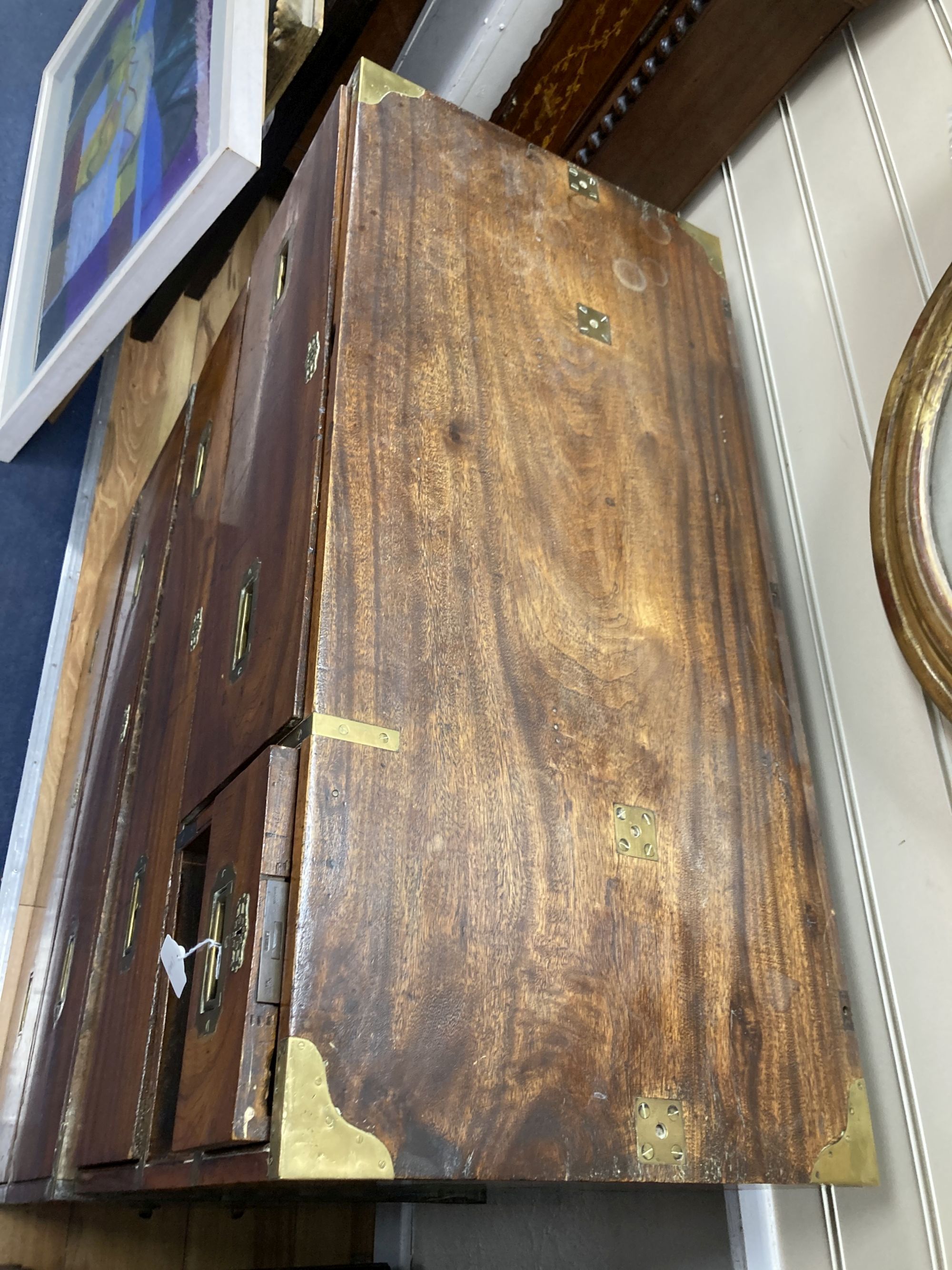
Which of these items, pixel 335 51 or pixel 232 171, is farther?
pixel 335 51

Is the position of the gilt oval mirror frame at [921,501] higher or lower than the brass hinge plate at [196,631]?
higher

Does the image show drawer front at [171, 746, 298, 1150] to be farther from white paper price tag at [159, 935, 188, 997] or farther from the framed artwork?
the framed artwork

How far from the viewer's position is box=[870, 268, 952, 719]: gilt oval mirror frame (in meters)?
1.04

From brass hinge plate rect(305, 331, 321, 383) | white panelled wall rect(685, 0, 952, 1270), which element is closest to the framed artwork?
brass hinge plate rect(305, 331, 321, 383)

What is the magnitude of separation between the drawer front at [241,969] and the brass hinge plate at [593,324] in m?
0.65

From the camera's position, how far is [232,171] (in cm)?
132

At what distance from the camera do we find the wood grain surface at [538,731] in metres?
0.82

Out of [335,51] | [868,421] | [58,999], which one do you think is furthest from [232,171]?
[58,999]

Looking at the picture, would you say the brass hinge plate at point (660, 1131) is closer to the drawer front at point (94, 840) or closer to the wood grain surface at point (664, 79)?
the drawer front at point (94, 840)

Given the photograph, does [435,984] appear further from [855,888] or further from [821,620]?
[821,620]

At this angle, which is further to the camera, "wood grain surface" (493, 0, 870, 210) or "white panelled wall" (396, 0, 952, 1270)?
"wood grain surface" (493, 0, 870, 210)

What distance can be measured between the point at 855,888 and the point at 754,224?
3.04 feet

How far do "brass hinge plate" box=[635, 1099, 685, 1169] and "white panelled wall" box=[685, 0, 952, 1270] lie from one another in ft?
0.85

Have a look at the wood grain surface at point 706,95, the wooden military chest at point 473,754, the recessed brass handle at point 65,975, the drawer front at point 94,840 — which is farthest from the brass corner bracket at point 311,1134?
the wood grain surface at point 706,95
